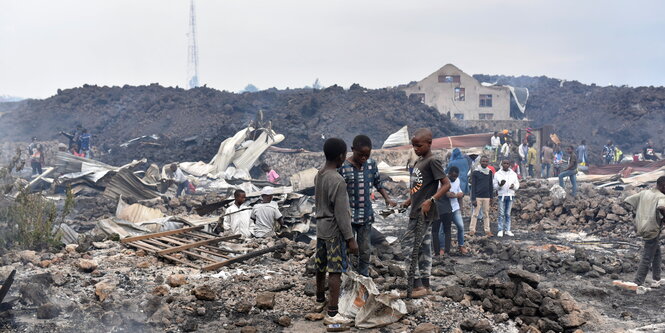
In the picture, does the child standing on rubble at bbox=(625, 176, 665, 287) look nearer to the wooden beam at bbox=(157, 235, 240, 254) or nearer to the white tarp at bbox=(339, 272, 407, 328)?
the white tarp at bbox=(339, 272, 407, 328)

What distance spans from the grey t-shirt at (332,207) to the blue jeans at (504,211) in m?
5.88

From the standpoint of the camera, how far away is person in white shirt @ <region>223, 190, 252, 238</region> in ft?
28.5

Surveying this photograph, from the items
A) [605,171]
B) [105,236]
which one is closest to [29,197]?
[105,236]

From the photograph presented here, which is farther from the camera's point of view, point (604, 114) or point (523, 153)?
point (604, 114)

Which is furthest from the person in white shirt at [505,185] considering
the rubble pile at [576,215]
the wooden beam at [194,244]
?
the wooden beam at [194,244]

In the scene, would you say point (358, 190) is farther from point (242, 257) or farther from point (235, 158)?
point (235, 158)

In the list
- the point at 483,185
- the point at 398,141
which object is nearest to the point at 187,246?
the point at 483,185

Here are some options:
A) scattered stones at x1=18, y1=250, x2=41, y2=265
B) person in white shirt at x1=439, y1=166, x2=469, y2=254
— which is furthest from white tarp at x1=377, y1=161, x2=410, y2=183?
scattered stones at x1=18, y1=250, x2=41, y2=265

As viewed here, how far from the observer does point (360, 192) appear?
18.2 feet

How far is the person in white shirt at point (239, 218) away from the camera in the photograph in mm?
8672

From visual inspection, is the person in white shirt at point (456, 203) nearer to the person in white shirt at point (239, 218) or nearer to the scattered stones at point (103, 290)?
the person in white shirt at point (239, 218)

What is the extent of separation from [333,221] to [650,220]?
13.3 ft

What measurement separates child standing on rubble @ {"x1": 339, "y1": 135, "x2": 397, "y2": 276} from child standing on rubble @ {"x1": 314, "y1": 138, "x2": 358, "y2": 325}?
51cm

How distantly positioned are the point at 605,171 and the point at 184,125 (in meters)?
21.8
